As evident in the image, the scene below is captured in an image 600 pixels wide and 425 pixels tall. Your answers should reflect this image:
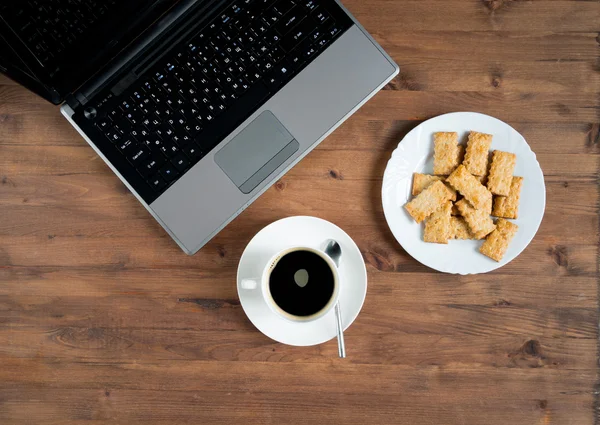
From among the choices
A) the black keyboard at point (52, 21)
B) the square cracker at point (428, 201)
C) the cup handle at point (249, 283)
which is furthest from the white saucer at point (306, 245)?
the black keyboard at point (52, 21)

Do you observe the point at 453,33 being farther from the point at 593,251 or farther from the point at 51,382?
the point at 51,382

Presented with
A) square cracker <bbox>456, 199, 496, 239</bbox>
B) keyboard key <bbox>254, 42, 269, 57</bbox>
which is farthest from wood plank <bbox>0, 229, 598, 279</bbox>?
keyboard key <bbox>254, 42, 269, 57</bbox>

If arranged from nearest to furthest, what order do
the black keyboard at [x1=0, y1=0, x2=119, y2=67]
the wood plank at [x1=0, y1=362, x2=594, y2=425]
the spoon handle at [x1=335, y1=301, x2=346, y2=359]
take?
the black keyboard at [x1=0, y1=0, x2=119, y2=67] < the spoon handle at [x1=335, y1=301, x2=346, y2=359] < the wood plank at [x1=0, y1=362, x2=594, y2=425]

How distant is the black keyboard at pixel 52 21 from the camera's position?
72 cm

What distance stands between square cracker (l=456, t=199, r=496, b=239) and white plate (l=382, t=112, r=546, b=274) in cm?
3

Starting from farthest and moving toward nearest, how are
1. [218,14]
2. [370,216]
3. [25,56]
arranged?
[370,216], [218,14], [25,56]

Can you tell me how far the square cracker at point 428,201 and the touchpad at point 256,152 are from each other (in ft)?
0.80

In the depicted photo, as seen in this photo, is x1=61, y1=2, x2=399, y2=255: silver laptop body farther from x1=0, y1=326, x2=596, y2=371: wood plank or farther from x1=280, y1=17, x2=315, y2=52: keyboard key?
x1=0, y1=326, x2=596, y2=371: wood plank

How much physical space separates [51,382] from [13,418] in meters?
0.10

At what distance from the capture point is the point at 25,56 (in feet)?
2.53

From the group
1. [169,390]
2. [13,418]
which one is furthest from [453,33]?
[13,418]

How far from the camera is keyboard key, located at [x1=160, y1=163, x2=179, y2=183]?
914 millimetres

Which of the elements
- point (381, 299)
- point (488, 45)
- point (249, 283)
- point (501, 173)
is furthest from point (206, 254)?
point (488, 45)

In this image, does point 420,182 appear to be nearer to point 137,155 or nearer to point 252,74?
point 252,74
